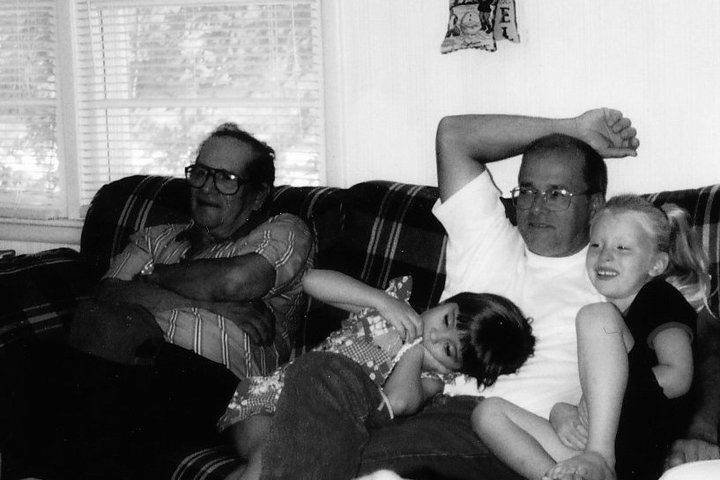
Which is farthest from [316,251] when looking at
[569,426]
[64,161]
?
[64,161]

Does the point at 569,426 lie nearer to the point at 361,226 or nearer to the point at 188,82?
the point at 361,226

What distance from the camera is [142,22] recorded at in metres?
3.15

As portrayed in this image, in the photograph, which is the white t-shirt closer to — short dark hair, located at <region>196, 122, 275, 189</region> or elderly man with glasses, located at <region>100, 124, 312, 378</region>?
elderly man with glasses, located at <region>100, 124, 312, 378</region>

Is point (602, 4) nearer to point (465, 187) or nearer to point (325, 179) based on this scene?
point (465, 187)

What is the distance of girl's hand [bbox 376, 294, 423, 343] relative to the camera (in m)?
1.93

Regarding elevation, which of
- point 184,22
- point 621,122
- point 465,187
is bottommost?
point 465,187

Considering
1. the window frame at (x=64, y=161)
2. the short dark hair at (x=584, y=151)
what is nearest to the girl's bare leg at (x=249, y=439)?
the short dark hair at (x=584, y=151)

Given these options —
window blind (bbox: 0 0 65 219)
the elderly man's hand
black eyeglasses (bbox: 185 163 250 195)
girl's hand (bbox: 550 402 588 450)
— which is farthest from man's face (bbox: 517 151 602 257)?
window blind (bbox: 0 0 65 219)

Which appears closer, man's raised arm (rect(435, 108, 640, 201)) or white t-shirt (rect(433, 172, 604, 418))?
white t-shirt (rect(433, 172, 604, 418))

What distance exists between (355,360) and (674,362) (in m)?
0.74

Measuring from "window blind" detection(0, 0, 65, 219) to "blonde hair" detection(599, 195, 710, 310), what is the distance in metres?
2.47

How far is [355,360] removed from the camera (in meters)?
1.94

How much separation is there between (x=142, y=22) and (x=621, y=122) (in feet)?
6.48

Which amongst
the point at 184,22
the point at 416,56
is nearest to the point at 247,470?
the point at 416,56
